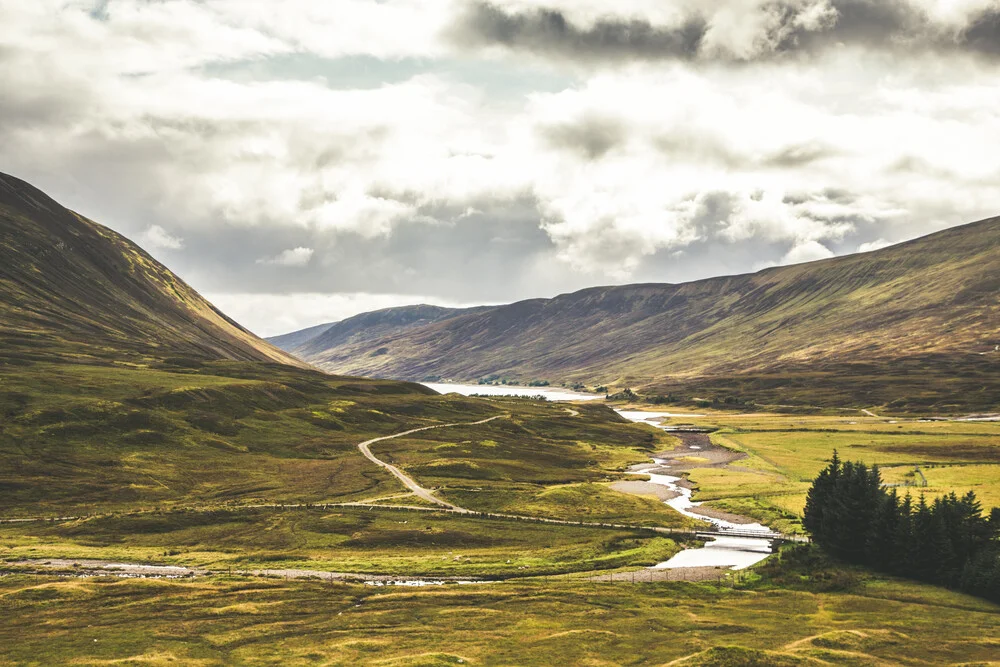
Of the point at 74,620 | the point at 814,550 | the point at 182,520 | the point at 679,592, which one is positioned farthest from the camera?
the point at 182,520

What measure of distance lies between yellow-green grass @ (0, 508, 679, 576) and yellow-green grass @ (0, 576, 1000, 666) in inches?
517

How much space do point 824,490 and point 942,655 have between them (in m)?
51.2

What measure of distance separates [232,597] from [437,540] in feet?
137

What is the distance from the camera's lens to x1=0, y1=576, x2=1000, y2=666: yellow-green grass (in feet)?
223

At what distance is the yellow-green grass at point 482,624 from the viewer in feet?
223

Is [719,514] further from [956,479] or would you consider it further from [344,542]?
[344,542]

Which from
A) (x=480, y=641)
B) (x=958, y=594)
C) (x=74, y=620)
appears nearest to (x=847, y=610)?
(x=958, y=594)

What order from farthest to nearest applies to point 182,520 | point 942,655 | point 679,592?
1. point 182,520
2. point 679,592
3. point 942,655

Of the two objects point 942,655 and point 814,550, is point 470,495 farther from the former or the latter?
point 942,655

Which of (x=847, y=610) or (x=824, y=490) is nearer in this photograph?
(x=847, y=610)

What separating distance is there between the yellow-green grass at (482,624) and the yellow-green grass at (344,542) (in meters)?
13.1

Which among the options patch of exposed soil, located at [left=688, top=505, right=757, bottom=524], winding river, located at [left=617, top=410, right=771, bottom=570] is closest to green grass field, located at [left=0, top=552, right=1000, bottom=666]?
winding river, located at [left=617, top=410, right=771, bottom=570]

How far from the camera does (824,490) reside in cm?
11762

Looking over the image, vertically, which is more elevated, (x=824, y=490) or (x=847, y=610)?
(x=824, y=490)
